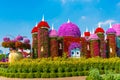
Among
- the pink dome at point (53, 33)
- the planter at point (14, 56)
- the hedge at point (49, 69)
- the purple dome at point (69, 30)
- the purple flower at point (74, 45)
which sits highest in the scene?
the purple dome at point (69, 30)

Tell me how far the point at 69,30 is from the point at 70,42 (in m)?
1.90

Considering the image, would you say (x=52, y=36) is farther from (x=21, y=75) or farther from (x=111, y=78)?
(x=111, y=78)

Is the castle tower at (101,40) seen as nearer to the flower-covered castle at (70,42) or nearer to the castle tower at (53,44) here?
the flower-covered castle at (70,42)

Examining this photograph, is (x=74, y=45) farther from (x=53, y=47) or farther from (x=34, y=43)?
(x=34, y=43)

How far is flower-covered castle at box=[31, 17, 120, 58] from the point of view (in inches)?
1289

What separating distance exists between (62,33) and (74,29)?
163 centimetres

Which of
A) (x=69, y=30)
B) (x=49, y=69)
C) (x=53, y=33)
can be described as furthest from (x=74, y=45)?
(x=49, y=69)

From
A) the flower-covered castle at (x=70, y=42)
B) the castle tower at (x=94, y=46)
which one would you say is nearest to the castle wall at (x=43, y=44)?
the flower-covered castle at (x=70, y=42)

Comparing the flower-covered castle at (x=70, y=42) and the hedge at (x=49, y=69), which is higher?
the flower-covered castle at (x=70, y=42)

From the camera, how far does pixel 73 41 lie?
3447 centimetres

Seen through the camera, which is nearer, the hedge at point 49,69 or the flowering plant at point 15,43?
the hedge at point 49,69

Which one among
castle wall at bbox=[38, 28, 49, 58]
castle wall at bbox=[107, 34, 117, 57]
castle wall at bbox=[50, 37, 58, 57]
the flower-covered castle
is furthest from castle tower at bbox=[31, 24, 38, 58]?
castle wall at bbox=[107, 34, 117, 57]

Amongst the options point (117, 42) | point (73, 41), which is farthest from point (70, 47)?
point (117, 42)

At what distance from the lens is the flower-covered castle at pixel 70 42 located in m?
32.8
